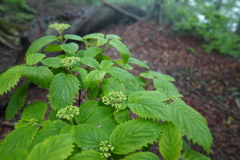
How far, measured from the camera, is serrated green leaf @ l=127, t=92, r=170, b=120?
39.0 inches

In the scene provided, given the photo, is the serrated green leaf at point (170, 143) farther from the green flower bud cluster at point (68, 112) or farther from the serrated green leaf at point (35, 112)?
the serrated green leaf at point (35, 112)

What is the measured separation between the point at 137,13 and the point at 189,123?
33.5ft

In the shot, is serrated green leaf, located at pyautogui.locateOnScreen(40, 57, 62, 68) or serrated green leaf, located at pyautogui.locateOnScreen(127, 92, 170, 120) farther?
serrated green leaf, located at pyautogui.locateOnScreen(40, 57, 62, 68)

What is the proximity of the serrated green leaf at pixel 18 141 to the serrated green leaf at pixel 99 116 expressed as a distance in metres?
0.38

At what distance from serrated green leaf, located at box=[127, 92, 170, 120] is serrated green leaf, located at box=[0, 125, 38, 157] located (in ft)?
2.37

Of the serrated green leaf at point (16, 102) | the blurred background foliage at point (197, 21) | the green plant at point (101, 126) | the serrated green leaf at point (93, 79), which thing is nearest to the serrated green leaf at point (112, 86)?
the green plant at point (101, 126)

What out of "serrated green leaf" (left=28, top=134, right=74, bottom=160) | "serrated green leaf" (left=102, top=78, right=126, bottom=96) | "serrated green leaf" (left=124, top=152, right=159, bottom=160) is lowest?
"serrated green leaf" (left=124, top=152, right=159, bottom=160)

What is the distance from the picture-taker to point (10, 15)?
859 centimetres

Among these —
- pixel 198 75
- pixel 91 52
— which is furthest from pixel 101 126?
pixel 198 75

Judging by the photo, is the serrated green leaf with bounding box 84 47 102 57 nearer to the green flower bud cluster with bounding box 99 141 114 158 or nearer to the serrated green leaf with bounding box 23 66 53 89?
the serrated green leaf with bounding box 23 66 53 89

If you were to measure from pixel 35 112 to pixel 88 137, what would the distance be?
66 cm

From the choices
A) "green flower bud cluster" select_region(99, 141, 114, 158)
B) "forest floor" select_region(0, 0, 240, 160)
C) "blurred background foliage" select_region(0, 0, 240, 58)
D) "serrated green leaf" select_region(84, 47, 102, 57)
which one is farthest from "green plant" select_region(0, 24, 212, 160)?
"blurred background foliage" select_region(0, 0, 240, 58)

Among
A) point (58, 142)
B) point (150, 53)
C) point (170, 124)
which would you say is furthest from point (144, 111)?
point (150, 53)

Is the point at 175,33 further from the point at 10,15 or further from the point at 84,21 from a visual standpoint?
the point at 10,15
